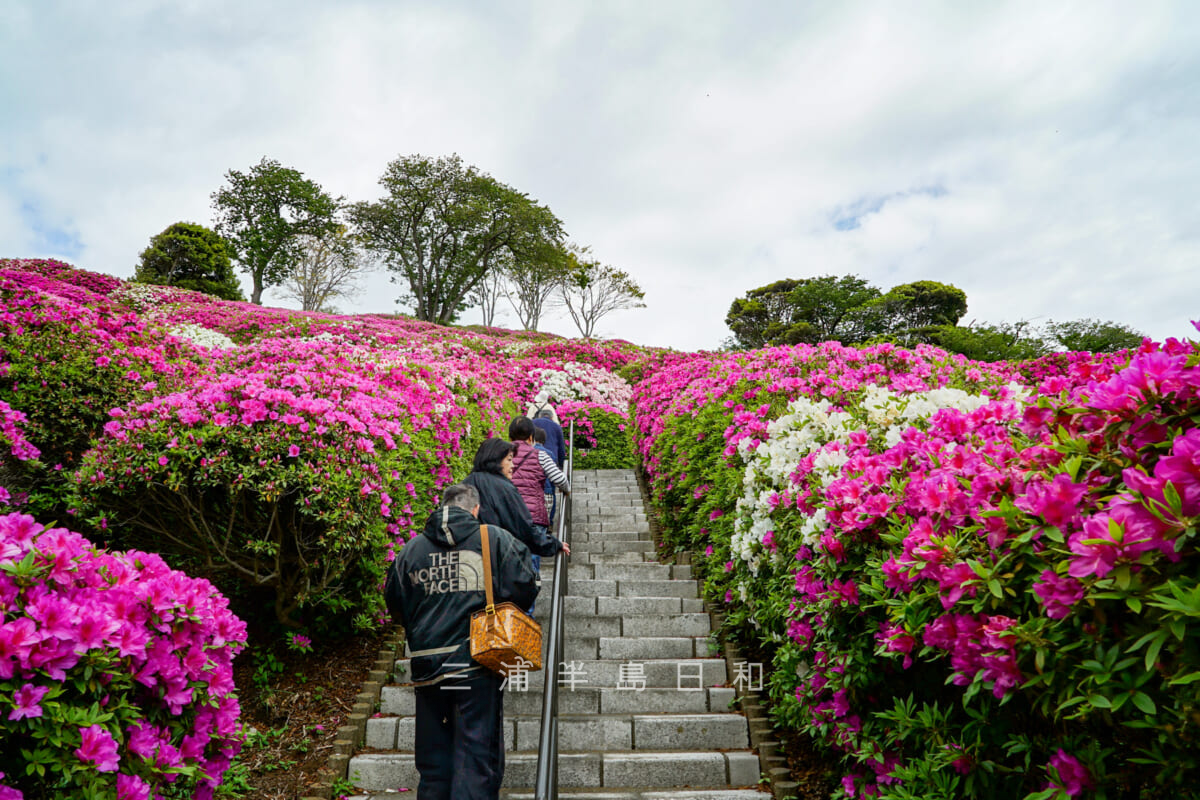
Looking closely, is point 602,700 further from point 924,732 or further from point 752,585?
point 924,732

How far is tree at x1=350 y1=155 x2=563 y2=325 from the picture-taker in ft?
99.1

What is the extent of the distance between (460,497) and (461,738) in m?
1.01

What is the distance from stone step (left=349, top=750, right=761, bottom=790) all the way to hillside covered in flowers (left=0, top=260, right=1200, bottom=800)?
0.40 m

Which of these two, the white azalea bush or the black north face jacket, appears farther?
the white azalea bush

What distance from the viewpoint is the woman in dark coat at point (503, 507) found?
3.52m

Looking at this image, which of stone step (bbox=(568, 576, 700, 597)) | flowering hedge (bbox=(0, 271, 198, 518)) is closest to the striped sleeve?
stone step (bbox=(568, 576, 700, 597))

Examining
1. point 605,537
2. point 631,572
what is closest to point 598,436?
point 605,537

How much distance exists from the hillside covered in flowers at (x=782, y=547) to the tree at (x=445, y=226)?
26.5 m

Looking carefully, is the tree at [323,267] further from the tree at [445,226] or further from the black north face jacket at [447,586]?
the black north face jacket at [447,586]

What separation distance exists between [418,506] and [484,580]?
233 centimetres

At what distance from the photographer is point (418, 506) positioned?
4.76m

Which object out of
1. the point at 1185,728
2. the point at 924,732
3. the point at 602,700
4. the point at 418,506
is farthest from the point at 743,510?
the point at 1185,728

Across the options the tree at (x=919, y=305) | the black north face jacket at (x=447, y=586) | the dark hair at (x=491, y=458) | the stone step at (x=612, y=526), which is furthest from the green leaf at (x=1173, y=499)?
the tree at (x=919, y=305)

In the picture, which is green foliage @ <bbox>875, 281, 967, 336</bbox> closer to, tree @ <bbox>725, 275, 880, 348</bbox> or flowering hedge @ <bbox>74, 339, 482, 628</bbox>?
→ tree @ <bbox>725, 275, 880, 348</bbox>
